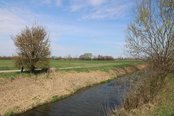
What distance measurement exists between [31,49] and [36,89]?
23.4 ft

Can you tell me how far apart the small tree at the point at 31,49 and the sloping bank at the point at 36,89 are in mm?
2402

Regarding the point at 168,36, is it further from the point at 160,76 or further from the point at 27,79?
the point at 27,79

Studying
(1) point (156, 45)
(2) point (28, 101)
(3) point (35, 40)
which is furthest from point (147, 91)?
(3) point (35, 40)

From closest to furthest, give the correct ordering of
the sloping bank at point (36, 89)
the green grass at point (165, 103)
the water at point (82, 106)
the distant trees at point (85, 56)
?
the green grass at point (165, 103) < the water at point (82, 106) < the sloping bank at point (36, 89) < the distant trees at point (85, 56)

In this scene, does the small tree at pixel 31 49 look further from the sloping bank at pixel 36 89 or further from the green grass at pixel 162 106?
the green grass at pixel 162 106

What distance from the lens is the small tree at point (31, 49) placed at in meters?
30.5

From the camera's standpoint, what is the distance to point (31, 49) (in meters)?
30.7

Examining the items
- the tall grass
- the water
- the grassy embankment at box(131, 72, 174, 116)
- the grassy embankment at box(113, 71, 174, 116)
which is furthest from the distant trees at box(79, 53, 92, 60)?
the tall grass

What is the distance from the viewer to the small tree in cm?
3055

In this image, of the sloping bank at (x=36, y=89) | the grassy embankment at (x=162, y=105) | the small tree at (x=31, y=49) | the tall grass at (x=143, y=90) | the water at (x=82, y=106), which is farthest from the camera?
the small tree at (x=31, y=49)

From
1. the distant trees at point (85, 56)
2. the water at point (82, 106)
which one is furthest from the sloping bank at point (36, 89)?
the distant trees at point (85, 56)

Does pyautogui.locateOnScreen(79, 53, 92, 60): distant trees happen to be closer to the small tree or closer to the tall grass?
the small tree

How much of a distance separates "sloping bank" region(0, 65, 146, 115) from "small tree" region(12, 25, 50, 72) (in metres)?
2.40

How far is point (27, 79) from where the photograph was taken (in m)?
26.7
